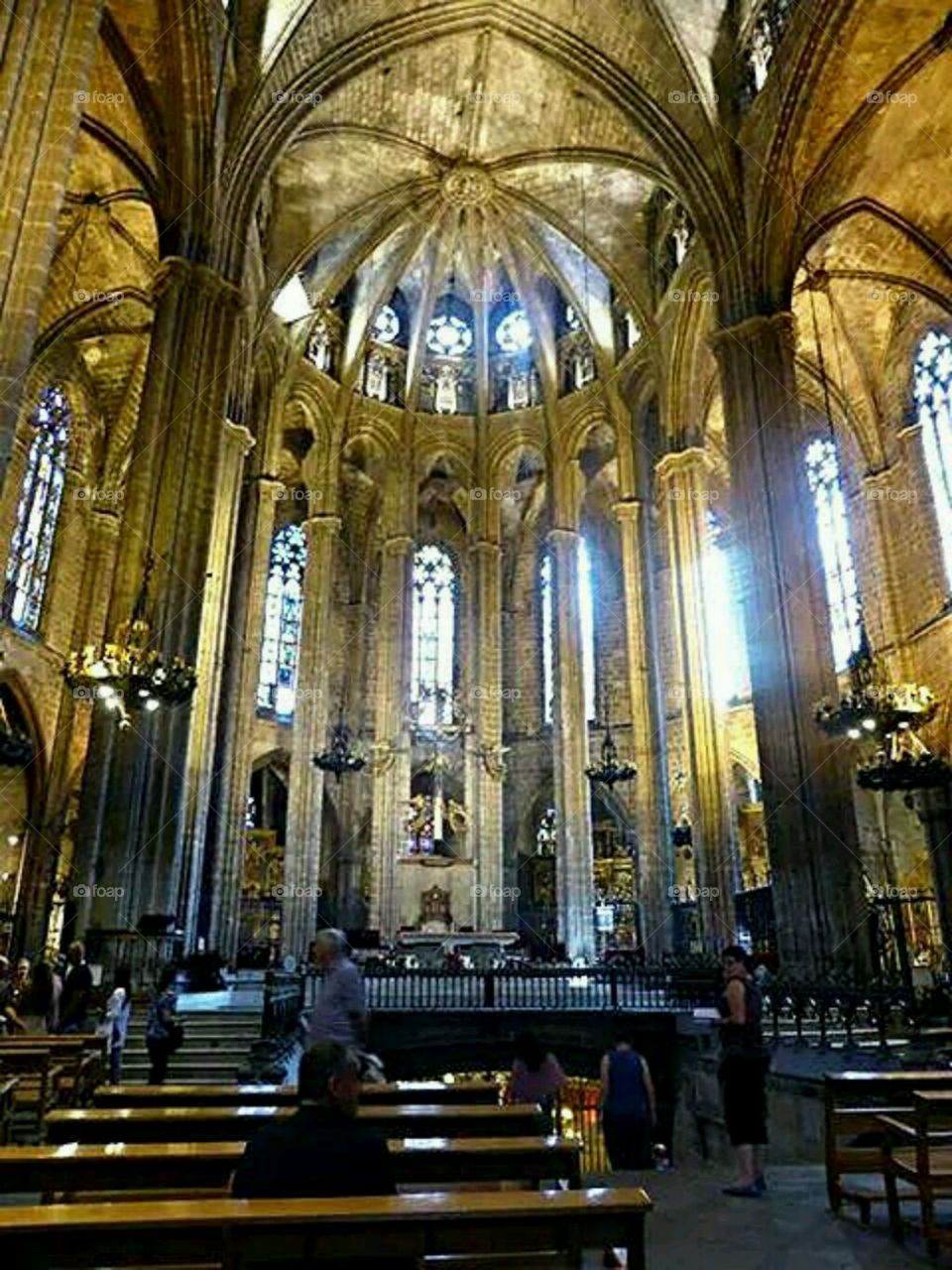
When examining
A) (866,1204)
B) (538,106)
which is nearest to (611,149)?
(538,106)

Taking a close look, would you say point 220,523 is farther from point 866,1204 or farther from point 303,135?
point 866,1204

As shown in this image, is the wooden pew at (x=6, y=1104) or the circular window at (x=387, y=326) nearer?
the wooden pew at (x=6, y=1104)

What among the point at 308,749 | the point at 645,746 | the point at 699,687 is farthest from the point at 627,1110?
the point at 308,749

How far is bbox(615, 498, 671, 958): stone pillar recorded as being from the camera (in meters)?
20.7

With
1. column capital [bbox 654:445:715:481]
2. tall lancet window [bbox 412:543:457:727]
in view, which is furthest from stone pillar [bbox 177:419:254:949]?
column capital [bbox 654:445:715:481]

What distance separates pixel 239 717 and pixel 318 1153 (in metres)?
18.8

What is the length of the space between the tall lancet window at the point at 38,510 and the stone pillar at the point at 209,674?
4874mm

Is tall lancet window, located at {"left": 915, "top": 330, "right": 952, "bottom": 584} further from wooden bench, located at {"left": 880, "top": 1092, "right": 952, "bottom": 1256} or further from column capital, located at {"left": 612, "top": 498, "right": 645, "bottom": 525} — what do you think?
wooden bench, located at {"left": 880, "top": 1092, "right": 952, "bottom": 1256}

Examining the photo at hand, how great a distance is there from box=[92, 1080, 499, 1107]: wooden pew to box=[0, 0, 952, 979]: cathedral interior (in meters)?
4.88

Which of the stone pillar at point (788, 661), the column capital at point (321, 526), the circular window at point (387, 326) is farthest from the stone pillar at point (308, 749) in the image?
the stone pillar at point (788, 661)

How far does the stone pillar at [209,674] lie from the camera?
1639 cm

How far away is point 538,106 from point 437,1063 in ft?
72.1

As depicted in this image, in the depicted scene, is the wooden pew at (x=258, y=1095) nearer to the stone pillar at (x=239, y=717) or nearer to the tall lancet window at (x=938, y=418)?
the stone pillar at (x=239, y=717)

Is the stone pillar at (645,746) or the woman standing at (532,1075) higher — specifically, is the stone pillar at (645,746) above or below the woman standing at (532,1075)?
above
